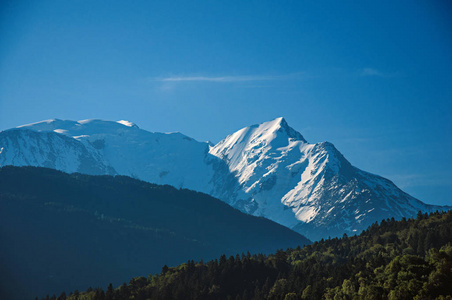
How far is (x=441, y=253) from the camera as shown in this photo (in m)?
188

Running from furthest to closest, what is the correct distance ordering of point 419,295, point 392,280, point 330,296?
point 330,296 → point 392,280 → point 419,295

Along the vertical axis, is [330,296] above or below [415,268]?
below

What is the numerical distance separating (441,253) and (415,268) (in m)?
10.8

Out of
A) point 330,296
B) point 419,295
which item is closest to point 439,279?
point 419,295

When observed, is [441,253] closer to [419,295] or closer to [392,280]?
[392,280]

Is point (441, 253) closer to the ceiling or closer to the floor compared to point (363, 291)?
closer to the ceiling

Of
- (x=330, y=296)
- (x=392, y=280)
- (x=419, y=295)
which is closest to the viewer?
(x=419, y=295)

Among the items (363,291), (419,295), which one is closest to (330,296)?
(363,291)

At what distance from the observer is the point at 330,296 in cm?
19838

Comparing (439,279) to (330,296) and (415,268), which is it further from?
(330,296)

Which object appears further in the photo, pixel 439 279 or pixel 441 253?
pixel 441 253

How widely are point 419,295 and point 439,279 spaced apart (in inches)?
416

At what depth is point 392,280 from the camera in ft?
594

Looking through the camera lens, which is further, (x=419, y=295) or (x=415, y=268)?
(x=415, y=268)
